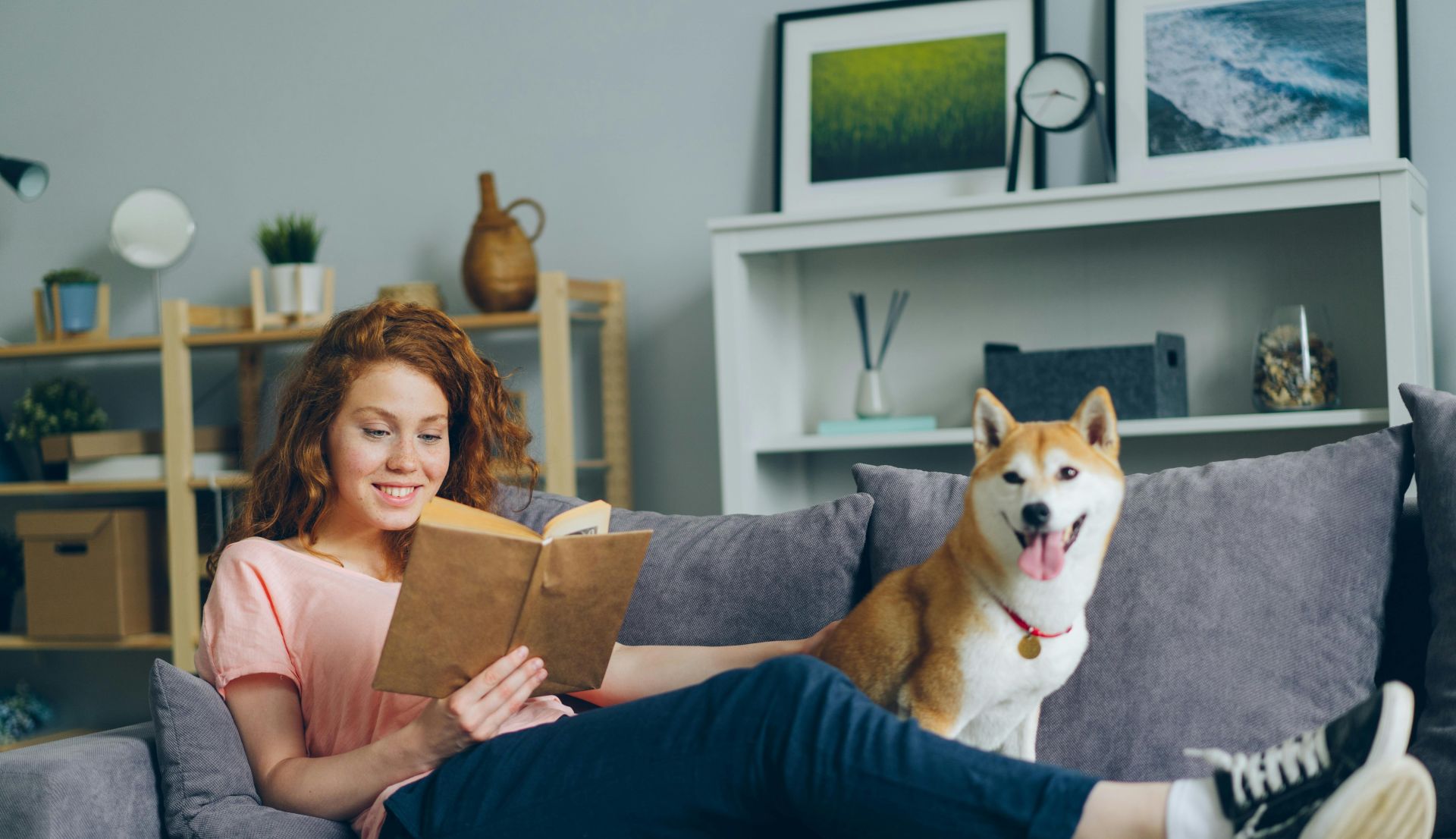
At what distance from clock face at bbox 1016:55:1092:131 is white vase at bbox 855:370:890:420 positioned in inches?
22.8

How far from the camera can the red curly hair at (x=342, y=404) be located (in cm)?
152

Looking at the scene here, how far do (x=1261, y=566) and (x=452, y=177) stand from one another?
7.14ft

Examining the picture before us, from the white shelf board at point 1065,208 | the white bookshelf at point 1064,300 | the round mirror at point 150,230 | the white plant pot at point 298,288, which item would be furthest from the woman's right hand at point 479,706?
the round mirror at point 150,230

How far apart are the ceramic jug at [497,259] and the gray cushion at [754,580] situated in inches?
49.1

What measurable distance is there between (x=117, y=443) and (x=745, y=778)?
2.32 m

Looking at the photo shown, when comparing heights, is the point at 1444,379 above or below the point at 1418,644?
above

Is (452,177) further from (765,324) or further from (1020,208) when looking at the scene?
(1020,208)

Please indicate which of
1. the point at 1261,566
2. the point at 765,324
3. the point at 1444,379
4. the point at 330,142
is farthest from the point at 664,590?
the point at 330,142

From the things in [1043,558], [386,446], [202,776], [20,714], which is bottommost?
[20,714]

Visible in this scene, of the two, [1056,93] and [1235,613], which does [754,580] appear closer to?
[1235,613]

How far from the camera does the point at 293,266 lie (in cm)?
290

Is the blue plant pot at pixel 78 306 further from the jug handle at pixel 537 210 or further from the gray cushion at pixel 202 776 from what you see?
the gray cushion at pixel 202 776

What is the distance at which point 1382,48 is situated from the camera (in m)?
2.33

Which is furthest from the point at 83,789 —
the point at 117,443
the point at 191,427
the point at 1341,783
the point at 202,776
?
the point at 117,443
